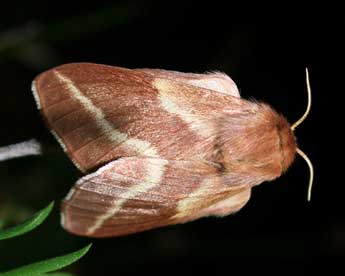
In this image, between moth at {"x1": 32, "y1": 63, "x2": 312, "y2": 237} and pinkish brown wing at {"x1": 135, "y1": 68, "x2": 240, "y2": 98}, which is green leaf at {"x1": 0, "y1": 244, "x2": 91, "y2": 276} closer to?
moth at {"x1": 32, "y1": 63, "x2": 312, "y2": 237}

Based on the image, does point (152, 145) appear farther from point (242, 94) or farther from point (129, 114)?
point (242, 94)

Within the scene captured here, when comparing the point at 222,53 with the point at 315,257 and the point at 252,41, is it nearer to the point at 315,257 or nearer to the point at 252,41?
the point at 252,41

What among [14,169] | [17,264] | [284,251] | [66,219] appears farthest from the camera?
[284,251]

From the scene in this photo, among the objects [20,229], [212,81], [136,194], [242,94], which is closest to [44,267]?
[20,229]

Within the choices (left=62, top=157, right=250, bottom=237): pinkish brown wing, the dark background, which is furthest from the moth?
the dark background

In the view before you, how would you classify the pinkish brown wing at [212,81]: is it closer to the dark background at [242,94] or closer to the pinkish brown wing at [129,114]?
the pinkish brown wing at [129,114]

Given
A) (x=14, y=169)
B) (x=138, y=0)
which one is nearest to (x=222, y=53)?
(x=138, y=0)
